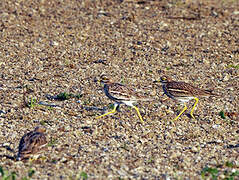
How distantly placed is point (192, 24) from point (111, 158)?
418 inches

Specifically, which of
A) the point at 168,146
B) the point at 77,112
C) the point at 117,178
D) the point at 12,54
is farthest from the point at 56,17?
the point at 117,178

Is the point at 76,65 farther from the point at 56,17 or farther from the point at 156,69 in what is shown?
the point at 56,17

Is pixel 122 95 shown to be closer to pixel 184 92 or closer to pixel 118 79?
pixel 184 92

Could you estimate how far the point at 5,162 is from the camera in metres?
8.37

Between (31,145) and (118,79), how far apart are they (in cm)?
539

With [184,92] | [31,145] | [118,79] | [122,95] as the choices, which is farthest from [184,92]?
[31,145]

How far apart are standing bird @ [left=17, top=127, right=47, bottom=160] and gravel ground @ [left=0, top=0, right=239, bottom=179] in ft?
0.71

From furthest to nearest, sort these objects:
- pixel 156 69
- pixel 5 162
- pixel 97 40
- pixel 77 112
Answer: pixel 97 40 → pixel 156 69 → pixel 77 112 → pixel 5 162

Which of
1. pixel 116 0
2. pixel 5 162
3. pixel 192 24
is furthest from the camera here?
pixel 116 0

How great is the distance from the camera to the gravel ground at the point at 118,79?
8609mm

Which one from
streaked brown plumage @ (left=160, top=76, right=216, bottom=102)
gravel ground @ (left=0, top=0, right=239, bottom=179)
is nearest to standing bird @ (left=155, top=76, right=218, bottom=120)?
streaked brown plumage @ (left=160, top=76, right=216, bottom=102)

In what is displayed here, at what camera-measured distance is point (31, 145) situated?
8.22 metres

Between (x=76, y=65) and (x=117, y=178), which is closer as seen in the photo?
(x=117, y=178)

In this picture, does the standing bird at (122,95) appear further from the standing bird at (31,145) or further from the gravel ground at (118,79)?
the standing bird at (31,145)
